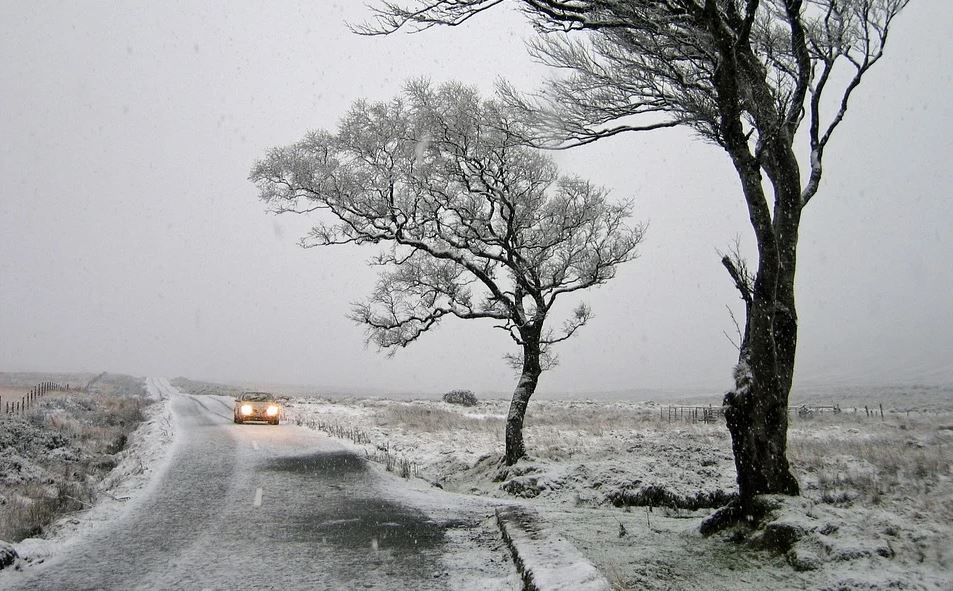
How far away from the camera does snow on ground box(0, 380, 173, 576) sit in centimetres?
650

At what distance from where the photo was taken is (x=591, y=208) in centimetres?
1452

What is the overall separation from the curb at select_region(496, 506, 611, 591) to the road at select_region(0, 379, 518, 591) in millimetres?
222

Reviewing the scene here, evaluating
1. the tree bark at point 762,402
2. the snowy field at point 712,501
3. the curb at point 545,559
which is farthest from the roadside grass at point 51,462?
the tree bark at point 762,402

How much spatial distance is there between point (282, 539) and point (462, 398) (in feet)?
142

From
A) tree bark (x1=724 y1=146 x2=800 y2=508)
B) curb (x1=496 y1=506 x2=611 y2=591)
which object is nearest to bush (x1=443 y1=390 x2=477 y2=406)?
curb (x1=496 y1=506 x2=611 y2=591)

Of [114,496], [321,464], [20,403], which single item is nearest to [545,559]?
[114,496]

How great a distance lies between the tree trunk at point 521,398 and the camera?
13.6m

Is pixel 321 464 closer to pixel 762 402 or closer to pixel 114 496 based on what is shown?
pixel 114 496

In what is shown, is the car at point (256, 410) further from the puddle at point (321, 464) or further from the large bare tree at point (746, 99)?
the large bare tree at point (746, 99)

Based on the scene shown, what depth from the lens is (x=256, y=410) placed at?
81.3 ft

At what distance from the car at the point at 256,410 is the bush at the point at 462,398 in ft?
82.0

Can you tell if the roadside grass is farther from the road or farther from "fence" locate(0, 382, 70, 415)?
the road

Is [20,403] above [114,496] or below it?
below

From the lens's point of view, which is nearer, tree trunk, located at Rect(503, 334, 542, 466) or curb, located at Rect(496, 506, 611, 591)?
Answer: curb, located at Rect(496, 506, 611, 591)
